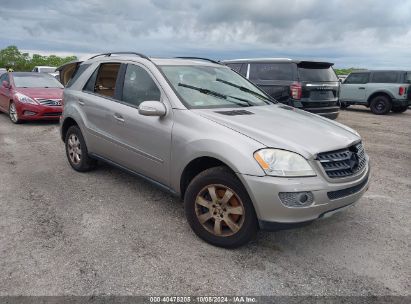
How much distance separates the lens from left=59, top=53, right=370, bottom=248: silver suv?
2.91 metres

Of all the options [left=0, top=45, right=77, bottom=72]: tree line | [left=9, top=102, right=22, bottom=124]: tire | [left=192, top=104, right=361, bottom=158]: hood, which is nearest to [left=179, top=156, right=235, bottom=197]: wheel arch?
[left=192, top=104, right=361, bottom=158]: hood

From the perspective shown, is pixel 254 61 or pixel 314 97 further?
pixel 254 61

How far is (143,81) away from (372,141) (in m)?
6.62

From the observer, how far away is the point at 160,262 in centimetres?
304

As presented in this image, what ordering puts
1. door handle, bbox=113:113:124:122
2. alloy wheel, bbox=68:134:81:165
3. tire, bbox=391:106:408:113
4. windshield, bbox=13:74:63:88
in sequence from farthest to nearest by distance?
tire, bbox=391:106:408:113 → windshield, bbox=13:74:63:88 → alloy wheel, bbox=68:134:81:165 → door handle, bbox=113:113:124:122

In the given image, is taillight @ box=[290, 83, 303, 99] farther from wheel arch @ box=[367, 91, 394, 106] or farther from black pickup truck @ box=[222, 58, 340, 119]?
wheel arch @ box=[367, 91, 394, 106]

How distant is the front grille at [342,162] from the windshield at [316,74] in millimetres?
5027

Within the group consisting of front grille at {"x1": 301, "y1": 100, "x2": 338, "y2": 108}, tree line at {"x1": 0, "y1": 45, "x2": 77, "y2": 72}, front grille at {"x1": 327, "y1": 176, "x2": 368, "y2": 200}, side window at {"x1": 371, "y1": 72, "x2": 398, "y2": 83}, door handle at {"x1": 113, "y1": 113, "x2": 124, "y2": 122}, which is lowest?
front grille at {"x1": 327, "y1": 176, "x2": 368, "y2": 200}

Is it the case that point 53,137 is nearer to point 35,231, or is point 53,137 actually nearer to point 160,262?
point 35,231

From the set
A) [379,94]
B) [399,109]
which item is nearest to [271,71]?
[379,94]

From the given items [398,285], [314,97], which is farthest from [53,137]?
[398,285]

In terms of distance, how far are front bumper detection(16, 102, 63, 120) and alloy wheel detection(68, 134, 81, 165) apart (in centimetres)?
471

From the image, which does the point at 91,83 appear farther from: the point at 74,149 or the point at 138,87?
the point at 138,87

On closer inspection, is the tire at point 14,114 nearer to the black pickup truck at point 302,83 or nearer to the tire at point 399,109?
the black pickup truck at point 302,83
